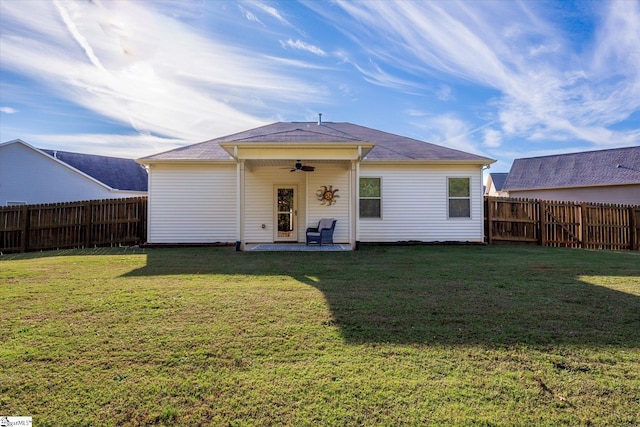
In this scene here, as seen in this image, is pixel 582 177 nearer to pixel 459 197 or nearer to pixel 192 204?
pixel 459 197

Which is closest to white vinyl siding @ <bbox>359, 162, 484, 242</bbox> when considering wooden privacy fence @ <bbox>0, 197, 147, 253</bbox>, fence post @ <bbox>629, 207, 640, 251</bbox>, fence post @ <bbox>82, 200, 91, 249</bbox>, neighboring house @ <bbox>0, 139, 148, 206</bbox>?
fence post @ <bbox>629, 207, 640, 251</bbox>

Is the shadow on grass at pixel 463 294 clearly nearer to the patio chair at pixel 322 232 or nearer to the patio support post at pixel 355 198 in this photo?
the patio support post at pixel 355 198

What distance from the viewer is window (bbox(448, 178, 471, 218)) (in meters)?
11.5

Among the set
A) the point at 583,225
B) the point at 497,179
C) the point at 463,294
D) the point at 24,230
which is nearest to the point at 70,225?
the point at 24,230

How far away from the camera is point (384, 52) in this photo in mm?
11867

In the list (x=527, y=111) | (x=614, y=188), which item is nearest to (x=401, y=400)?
(x=527, y=111)

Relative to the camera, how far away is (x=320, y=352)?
270cm

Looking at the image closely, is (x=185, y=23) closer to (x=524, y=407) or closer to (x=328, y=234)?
(x=328, y=234)

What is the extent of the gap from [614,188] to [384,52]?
17249 mm

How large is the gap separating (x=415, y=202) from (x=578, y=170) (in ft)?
55.9

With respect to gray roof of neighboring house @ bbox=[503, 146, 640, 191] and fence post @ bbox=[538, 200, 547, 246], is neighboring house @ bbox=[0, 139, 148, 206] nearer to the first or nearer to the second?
fence post @ bbox=[538, 200, 547, 246]

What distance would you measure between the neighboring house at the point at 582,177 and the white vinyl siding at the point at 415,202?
1372 cm

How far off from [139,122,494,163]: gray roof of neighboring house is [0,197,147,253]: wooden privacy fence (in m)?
2.38

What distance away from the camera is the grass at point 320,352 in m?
1.95
